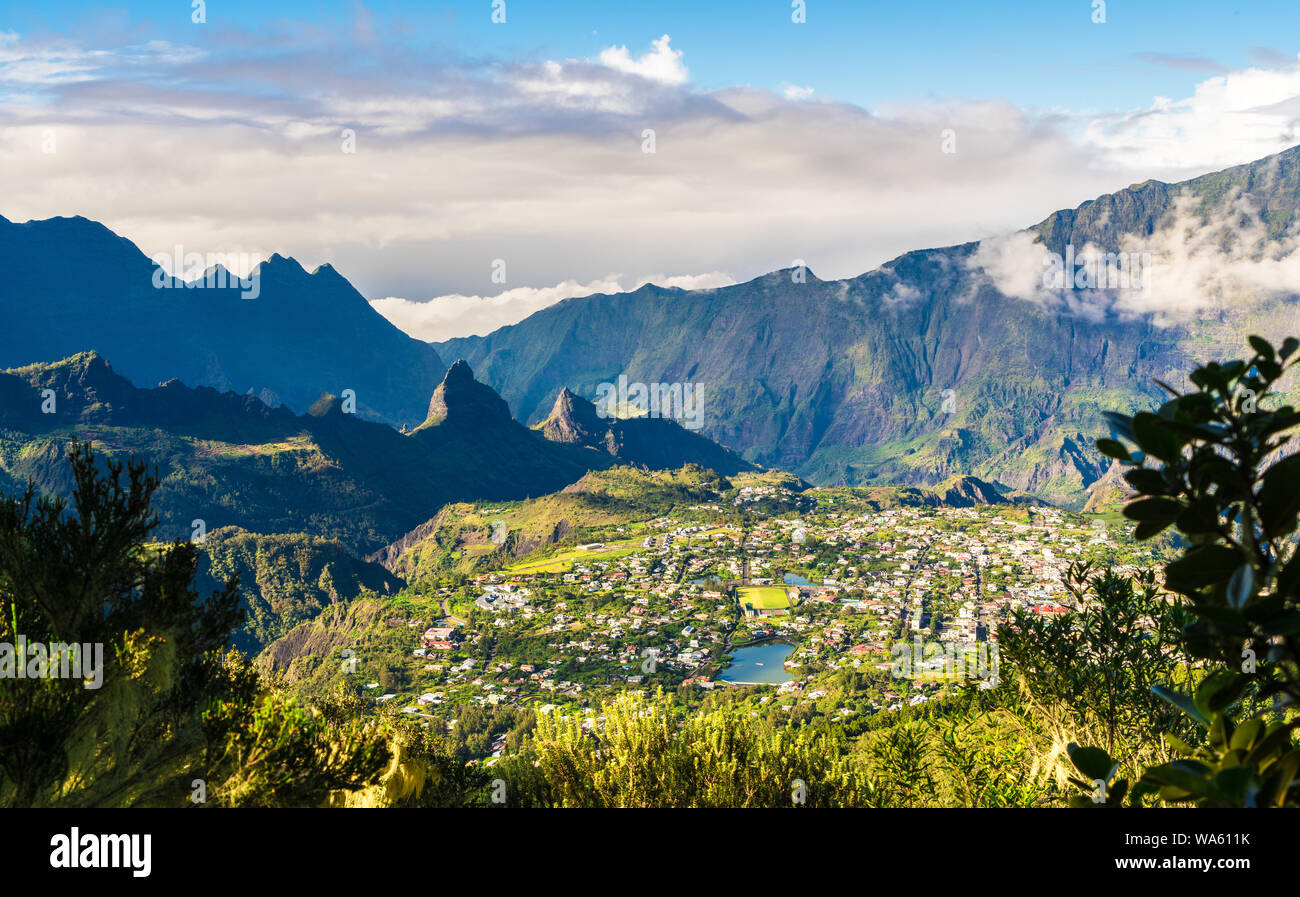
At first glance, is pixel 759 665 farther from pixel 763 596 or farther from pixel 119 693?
pixel 119 693

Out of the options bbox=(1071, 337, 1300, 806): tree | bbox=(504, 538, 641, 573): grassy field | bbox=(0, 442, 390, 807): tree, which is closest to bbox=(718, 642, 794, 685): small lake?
bbox=(504, 538, 641, 573): grassy field

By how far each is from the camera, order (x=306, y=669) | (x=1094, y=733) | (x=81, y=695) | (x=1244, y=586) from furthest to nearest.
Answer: (x=306, y=669), (x=1094, y=733), (x=81, y=695), (x=1244, y=586)

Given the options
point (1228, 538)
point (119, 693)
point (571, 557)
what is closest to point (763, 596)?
point (571, 557)

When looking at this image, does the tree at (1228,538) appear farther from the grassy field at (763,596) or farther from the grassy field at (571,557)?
the grassy field at (571,557)

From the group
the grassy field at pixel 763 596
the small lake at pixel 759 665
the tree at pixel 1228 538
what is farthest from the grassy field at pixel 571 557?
the tree at pixel 1228 538
